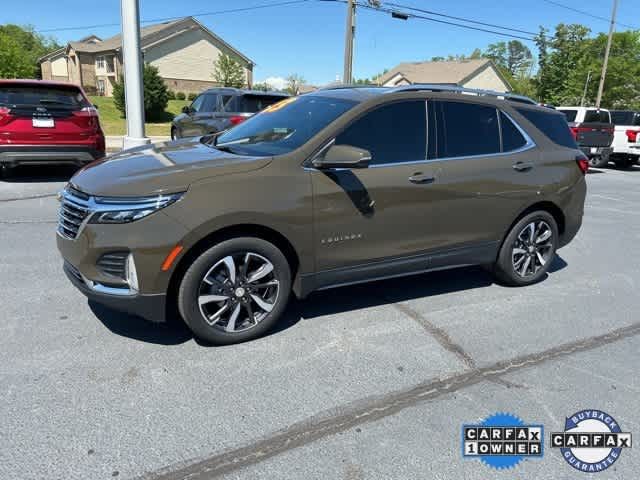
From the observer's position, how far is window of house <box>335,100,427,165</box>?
3.74 m

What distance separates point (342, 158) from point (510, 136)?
2005 millimetres

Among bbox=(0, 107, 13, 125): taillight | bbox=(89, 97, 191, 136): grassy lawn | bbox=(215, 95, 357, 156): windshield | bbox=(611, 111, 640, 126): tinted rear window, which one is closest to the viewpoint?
bbox=(215, 95, 357, 156): windshield

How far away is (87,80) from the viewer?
52.5m

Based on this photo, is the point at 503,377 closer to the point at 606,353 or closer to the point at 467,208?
the point at 606,353

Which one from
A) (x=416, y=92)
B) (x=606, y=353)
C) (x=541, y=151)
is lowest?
(x=606, y=353)

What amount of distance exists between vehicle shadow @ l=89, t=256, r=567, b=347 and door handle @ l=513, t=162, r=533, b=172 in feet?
3.88

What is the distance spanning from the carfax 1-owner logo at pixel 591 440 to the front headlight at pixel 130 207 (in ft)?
8.54

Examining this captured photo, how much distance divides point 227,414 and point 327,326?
1.27 meters

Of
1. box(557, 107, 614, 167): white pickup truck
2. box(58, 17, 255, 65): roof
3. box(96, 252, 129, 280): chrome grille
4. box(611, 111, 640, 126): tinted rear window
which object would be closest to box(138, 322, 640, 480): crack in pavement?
box(96, 252, 129, 280): chrome grille

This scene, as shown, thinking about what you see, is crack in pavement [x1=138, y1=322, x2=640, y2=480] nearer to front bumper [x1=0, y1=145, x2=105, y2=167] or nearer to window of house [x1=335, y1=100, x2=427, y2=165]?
window of house [x1=335, y1=100, x2=427, y2=165]

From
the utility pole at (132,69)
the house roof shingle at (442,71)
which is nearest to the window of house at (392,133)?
the utility pole at (132,69)

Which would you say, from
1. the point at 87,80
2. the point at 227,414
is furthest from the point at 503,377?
the point at 87,80

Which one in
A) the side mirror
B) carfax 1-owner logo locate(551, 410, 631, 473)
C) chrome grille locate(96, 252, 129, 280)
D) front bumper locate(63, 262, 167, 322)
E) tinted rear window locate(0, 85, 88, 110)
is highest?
tinted rear window locate(0, 85, 88, 110)

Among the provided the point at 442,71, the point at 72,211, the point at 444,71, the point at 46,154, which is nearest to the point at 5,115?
the point at 46,154
